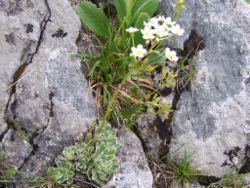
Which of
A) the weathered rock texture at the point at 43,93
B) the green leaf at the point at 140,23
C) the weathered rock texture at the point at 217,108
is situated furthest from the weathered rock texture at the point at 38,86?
the weathered rock texture at the point at 217,108

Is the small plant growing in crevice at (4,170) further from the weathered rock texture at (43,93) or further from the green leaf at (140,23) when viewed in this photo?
the green leaf at (140,23)

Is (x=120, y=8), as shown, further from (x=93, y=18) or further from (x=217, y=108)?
(x=217, y=108)

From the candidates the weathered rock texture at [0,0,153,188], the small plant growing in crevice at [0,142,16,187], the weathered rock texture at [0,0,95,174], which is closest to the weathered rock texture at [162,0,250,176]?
the weathered rock texture at [0,0,153,188]

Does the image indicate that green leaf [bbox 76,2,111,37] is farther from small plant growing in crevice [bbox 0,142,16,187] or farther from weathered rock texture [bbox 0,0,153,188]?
small plant growing in crevice [bbox 0,142,16,187]

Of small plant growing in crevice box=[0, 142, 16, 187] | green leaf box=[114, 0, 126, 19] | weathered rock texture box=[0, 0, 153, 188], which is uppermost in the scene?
green leaf box=[114, 0, 126, 19]

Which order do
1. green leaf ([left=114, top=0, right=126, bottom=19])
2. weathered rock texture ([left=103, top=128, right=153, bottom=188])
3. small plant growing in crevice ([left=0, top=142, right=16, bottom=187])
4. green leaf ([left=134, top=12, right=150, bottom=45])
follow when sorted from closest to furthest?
small plant growing in crevice ([left=0, top=142, right=16, bottom=187])
weathered rock texture ([left=103, top=128, right=153, bottom=188])
green leaf ([left=134, top=12, right=150, bottom=45])
green leaf ([left=114, top=0, right=126, bottom=19])

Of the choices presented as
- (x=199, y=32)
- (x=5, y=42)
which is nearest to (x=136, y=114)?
(x=199, y=32)
